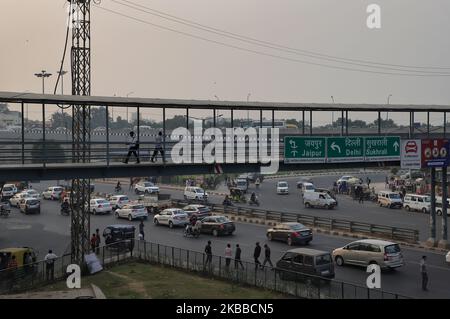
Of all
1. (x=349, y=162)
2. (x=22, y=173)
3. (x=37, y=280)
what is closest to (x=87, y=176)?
(x=22, y=173)

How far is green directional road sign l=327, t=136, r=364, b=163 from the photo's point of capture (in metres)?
27.9

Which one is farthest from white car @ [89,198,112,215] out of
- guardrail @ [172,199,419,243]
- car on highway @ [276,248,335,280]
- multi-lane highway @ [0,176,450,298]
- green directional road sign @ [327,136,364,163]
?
car on highway @ [276,248,335,280]

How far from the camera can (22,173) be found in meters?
20.4

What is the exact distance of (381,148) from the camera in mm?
29141

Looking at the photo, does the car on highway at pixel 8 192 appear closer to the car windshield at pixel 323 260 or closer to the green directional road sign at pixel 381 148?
the green directional road sign at pixel 381 148

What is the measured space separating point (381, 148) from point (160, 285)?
1403 centimetres

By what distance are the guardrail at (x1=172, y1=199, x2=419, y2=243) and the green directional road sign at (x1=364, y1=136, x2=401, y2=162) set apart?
17.2 feet

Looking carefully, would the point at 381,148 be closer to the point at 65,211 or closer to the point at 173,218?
the point at 173,218

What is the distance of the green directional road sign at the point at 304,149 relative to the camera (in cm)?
2675

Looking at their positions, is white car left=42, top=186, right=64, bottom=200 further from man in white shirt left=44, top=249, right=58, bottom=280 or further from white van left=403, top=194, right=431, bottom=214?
man in white shirt left=44, top=249, right=58, bottom=280

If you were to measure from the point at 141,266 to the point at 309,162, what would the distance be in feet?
32.5

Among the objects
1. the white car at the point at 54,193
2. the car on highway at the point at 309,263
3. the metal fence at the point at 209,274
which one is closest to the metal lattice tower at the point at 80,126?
the metal fence at the point at 209,274
